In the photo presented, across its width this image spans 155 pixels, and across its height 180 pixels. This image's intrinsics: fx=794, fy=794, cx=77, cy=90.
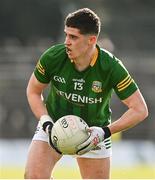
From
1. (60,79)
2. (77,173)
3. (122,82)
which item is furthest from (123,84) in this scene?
(77,173)

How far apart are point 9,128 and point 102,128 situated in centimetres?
1105

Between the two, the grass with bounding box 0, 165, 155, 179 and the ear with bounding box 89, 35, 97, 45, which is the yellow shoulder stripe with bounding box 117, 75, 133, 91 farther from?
the grass with bounding box 0, 165, 155, 179

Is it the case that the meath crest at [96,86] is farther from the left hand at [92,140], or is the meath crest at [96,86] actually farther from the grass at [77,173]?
the grass at [77,173]

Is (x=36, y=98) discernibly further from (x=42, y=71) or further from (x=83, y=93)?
(x=83, y=93)

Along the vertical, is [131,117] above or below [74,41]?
below

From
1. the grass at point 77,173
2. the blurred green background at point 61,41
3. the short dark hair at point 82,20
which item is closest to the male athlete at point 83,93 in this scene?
the short dark hair at point 82,20

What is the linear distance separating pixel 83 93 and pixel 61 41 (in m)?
14.0

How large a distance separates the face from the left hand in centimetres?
79

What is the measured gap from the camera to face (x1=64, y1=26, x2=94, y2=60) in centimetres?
817

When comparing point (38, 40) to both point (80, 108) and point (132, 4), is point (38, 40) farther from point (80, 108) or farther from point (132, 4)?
point (80, 108)

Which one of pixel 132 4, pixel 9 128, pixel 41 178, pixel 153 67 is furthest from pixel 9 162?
pixel 132 4

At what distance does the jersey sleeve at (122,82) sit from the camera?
8297mm

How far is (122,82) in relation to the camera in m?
8.32

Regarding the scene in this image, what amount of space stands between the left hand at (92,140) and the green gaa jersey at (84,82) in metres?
0.45
